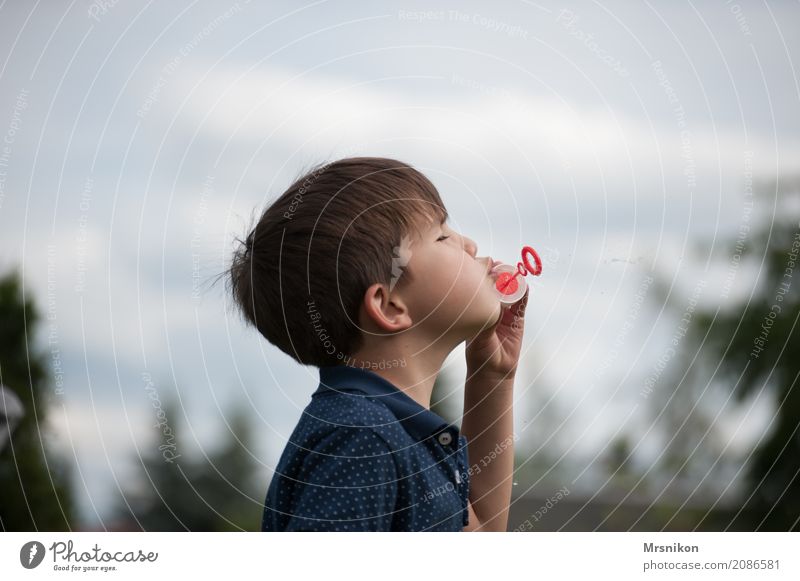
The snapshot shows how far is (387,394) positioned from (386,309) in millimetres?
104

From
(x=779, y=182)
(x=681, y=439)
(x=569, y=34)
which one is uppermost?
(x=569, y=34)

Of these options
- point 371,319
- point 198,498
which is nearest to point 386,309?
point 371,319

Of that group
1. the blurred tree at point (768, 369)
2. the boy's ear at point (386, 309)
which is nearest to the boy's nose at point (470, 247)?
the boy's ear at point (386, 309)

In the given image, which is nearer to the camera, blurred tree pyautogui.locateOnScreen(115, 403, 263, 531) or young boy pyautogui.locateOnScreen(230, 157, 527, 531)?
young boy pyautogui.locateOnScreen(230, 157, 527, 531)

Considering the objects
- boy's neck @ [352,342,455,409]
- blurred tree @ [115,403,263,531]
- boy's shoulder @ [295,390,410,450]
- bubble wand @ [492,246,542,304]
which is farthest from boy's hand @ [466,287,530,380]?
blurred tree @ [115,403,263,531]

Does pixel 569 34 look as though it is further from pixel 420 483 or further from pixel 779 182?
pixel 779 182

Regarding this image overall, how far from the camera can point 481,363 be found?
1303mm

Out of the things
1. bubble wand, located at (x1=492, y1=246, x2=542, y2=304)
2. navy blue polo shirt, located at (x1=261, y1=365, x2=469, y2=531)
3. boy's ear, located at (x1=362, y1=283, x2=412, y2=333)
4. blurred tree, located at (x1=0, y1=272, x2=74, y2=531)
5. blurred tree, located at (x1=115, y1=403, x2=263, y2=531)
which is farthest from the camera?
blurred tree, located at (x1=115, y1=403, x2=263, y2=531)

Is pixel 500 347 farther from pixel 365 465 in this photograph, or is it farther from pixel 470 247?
pixel 365 465

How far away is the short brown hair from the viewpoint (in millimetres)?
1122

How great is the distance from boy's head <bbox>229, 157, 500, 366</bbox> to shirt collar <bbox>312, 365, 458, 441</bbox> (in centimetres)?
3

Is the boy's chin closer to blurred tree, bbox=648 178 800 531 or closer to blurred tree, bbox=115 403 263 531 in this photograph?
blurred tree, bbox=115 403 263 531

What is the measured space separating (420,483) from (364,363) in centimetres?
16
